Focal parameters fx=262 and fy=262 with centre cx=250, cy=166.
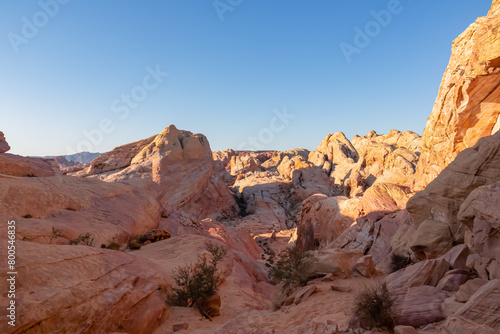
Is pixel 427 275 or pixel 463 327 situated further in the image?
pixel 427 275

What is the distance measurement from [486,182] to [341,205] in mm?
12328

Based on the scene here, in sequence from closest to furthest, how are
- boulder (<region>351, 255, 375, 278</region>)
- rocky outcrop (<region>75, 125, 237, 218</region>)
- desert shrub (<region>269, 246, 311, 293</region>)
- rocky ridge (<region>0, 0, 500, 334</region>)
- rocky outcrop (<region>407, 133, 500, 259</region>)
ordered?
rocky ridge (<region>0, 0, 500, 334</region>)
rocky outcrop (<region>407, 133, 500, 259</region>)
boulder (<region>351, 255, 375, 278</region>)
desert shrub (<region>269, 246, 311, 293</region>)
rocky outcrop (<region>75, 125, 237, 218</region>)

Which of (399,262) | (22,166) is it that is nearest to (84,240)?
(22,166)

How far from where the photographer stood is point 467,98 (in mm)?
15148

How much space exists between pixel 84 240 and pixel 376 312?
12.1 metres

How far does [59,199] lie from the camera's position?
14500 mm

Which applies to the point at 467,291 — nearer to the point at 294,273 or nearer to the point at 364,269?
the point at 364,269

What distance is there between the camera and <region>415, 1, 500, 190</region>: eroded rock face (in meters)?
12.9

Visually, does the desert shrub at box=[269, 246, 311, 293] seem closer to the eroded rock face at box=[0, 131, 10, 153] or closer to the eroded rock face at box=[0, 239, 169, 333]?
the eroded rock face at box=[0, 239, 169, 333]

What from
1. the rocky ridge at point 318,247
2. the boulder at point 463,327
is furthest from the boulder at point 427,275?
the boulder at point 463,327

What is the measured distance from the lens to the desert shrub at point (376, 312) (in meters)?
4.69

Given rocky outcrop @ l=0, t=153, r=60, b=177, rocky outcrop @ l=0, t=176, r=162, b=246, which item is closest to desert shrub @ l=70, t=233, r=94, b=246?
rocky outcrop @ l=0, t=176, r=162, b=246

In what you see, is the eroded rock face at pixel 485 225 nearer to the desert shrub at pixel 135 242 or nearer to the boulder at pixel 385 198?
the boulder at pixel 385 198

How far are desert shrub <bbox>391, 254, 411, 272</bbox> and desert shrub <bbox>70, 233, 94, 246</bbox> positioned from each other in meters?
13.4
